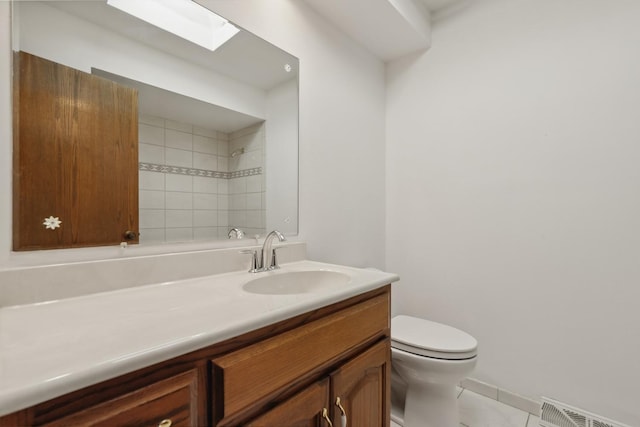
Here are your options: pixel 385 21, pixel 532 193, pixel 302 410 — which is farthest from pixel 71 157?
pixel 532 193

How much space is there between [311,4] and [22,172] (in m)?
1.45

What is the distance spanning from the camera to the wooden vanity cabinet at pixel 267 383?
1.46 feet

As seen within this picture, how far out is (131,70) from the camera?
939 millimetres

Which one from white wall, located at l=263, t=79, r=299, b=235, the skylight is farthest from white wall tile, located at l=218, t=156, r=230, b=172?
the skylight

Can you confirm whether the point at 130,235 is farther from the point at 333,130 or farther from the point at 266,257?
the point at 333,130

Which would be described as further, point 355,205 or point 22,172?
point 355,205

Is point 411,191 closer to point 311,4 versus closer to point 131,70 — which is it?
point 311,4

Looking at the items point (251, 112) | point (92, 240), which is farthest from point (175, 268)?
point (251, 112)

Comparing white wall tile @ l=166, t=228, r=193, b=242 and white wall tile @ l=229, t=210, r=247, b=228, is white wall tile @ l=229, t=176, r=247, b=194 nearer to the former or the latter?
white wall tile @ l=229, t=210, r=247, b=228

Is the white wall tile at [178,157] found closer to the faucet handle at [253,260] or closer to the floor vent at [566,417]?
the faucet handle at [253,260]

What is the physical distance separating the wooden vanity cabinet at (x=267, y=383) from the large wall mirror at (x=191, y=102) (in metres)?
0.60

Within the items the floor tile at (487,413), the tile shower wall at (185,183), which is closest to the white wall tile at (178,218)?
the tile shower wall at (185,183)

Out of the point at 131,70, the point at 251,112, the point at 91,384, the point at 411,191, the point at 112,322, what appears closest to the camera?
the point at 91,384

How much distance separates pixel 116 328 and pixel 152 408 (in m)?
0.18
